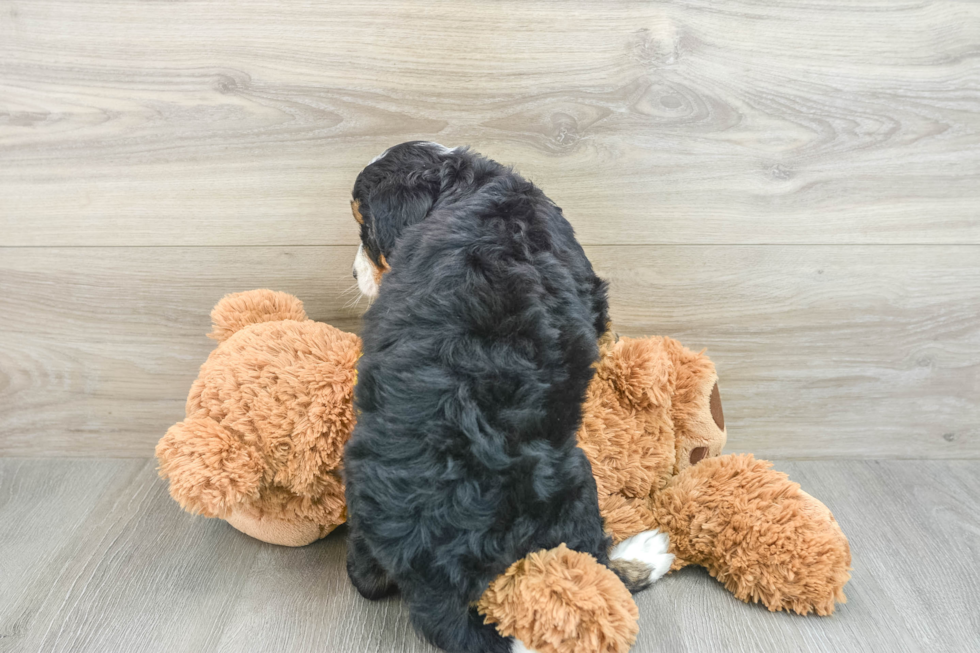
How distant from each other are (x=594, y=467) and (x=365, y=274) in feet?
1.15

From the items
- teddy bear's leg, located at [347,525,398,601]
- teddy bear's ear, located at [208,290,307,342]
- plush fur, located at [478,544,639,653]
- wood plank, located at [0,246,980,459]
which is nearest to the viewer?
plush fur, located at [478,544,639,653]

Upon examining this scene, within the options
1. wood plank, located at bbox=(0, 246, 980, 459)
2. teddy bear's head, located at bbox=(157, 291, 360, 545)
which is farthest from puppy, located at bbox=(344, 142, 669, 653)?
wood plank, located at bbox=(0, 246, 980, 459)

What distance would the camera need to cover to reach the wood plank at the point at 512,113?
2.95 ft

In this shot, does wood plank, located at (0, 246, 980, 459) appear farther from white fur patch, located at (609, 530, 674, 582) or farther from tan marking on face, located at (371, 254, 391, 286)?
white fur patch, located at (609, 530, 674, 582)

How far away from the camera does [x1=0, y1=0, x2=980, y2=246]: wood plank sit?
35.4 inches

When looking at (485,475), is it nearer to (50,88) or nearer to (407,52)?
(407,52)

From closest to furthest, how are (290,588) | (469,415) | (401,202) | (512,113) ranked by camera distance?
(469,415) < (401,202) < (290,588) < (512,113)

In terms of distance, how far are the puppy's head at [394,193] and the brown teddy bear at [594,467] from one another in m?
0.13

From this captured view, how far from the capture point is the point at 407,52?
35.5 inches

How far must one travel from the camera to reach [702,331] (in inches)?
40.0

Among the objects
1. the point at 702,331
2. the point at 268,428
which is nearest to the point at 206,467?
the point at 268,428

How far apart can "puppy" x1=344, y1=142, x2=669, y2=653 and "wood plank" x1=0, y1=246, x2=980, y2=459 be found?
38 cm

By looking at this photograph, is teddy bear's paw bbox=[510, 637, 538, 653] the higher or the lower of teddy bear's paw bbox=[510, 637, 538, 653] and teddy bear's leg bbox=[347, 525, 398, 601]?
the higher

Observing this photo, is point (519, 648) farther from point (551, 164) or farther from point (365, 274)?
point (551, 164)
